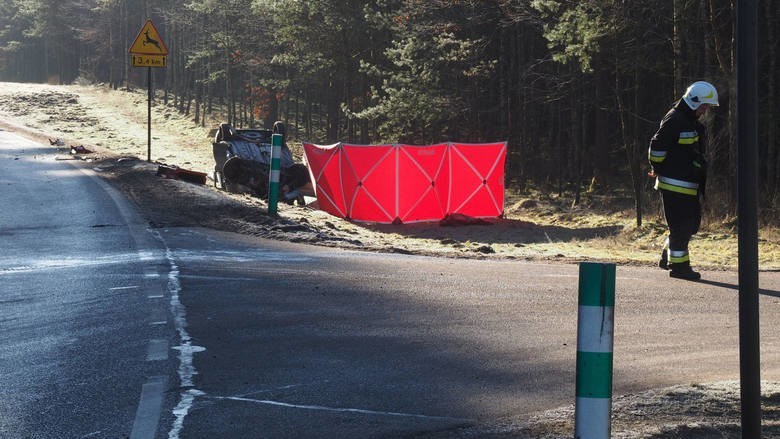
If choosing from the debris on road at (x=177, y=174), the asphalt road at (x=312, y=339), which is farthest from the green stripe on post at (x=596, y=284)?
the debris on road at (x=177, y=174)

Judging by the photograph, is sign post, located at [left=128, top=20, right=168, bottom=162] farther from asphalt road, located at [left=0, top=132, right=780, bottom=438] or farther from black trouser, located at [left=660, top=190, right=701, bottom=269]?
black trouser, located at [left=660, top=190, right=701, bottom=269]

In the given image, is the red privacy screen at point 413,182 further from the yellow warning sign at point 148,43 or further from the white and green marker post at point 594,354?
the white and green marker post at point 594,354

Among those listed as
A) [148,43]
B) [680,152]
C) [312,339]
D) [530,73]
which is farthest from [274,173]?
[530,73]

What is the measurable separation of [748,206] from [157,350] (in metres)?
4.07

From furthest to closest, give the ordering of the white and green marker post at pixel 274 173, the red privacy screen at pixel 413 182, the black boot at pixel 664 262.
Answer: the red privacy screen at pixel 413 182 → the white and green marker post at pixel 274 173 → the black boot at pixel 664 262

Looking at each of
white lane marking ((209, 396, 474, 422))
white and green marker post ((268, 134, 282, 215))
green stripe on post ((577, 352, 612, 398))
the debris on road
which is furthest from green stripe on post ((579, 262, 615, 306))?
the debris on road

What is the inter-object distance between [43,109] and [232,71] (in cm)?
1119

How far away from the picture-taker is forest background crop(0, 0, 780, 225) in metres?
22.6

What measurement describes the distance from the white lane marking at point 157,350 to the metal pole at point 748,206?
374 cm

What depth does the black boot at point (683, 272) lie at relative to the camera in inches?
418

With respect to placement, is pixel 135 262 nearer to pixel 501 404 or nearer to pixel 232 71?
pixel 501 404

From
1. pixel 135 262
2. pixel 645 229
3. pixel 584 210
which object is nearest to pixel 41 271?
pixel 135 262

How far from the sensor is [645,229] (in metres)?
20.0

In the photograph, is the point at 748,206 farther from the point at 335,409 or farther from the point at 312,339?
the point at 312,339
